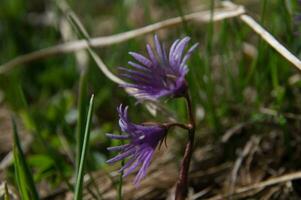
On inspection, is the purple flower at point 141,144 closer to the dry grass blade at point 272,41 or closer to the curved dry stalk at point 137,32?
the dry grass blade at point 272,41

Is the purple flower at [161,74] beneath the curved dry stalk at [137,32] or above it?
beneath

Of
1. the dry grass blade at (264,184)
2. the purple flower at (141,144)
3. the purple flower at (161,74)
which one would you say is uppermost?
the purple flower at (161,74)

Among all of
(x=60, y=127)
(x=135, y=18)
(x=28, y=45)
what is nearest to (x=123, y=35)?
(x=60, y=127)

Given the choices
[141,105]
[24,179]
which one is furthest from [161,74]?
[141,105]

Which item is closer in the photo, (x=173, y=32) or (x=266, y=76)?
(x=266, y=76)

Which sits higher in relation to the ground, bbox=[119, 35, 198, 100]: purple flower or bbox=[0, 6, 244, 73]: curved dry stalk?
bbox=[0, 6, 244, 73]: curved dry stalk

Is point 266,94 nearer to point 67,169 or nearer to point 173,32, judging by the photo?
point 67,169

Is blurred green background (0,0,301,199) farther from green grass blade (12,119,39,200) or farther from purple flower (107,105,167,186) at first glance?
purple flower (107,105,167,186)

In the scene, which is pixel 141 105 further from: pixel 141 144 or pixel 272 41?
pixel 141 144

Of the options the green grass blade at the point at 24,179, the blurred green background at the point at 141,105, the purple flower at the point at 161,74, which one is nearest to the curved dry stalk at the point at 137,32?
the blurred green background at the point at 141,105

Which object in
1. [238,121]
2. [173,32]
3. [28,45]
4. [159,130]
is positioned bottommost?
[238,121]

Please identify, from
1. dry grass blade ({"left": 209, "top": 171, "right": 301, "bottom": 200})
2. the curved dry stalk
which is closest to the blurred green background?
the curved dry stalk
